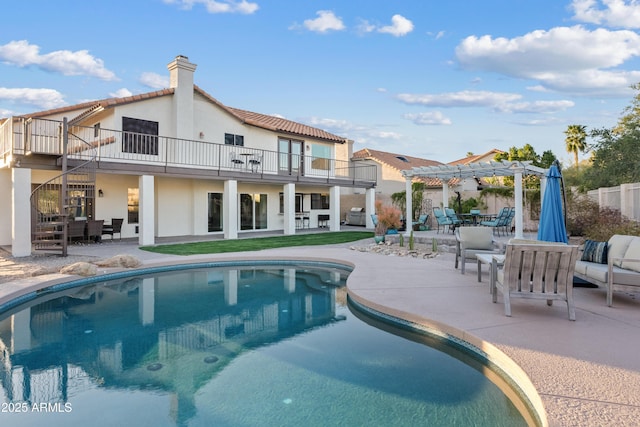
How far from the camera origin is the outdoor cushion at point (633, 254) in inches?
218

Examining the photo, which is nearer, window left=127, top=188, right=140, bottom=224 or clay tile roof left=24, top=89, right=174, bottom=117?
clay tile roof left=24, top=89, right=174, bottom=117

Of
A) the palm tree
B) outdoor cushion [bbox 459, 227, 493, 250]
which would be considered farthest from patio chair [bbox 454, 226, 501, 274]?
the palm tree

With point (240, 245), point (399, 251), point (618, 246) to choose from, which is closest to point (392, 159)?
point (240, 245)

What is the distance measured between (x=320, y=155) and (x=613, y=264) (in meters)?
18.1

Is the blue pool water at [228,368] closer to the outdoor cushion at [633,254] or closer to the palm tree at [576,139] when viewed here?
the outdoor cushion at [633,254]

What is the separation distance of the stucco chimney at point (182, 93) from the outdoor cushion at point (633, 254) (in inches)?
606

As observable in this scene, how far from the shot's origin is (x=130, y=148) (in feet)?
49.4

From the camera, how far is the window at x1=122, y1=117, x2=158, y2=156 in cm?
1491

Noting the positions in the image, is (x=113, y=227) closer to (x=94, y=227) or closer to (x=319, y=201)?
(x=94, y=227)

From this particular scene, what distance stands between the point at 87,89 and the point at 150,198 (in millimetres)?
9713

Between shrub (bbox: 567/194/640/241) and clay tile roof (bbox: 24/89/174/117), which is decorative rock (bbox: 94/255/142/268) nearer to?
clay tile roof (bbox: 24/89/174/117)

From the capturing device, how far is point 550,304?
559 cm

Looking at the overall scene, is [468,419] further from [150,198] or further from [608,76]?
[608,76]

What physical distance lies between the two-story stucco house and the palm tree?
108ft
